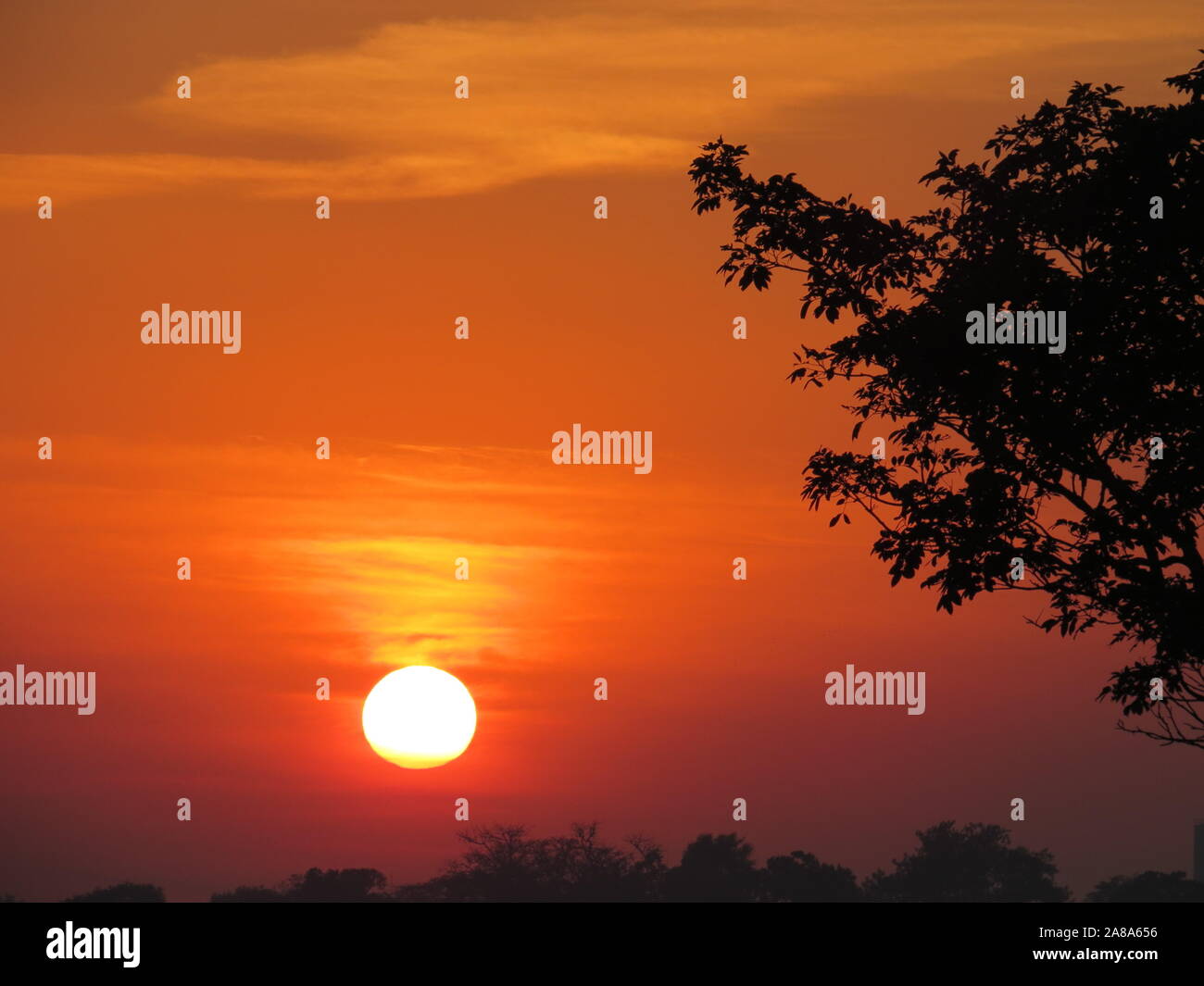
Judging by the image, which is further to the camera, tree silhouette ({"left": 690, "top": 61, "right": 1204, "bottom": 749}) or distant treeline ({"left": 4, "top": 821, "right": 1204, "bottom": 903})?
distant treeline ({"left": 4, "top": 821, "right": 1204, "bottom": 903})

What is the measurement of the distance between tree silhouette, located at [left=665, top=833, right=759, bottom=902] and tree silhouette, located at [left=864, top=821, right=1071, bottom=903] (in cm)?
1146

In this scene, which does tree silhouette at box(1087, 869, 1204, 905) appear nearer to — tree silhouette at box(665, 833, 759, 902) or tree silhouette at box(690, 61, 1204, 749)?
tree silhouette at box(665, 833, 759, 902)

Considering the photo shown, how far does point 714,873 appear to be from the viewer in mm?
133250

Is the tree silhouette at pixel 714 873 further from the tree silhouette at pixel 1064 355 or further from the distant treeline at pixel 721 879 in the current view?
the tree silhouette at pixel 1064 355

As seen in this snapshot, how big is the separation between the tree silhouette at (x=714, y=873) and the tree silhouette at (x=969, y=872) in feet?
37.6

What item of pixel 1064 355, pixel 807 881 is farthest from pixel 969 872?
pixel 1064 355

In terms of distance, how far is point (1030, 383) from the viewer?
20531 mm

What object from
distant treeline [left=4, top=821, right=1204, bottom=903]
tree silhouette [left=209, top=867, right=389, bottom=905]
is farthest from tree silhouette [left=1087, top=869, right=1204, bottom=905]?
tree silhouette [left=209, top=867, right=389, bottom=905]

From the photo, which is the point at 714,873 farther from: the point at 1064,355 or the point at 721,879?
the point at 1064,355

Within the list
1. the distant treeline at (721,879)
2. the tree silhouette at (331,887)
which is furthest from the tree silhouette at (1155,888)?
the tree silhouette at (331,887)

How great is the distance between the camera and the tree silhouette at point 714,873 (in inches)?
5212

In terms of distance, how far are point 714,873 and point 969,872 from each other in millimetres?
22823

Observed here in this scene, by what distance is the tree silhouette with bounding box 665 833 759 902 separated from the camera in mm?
132375
